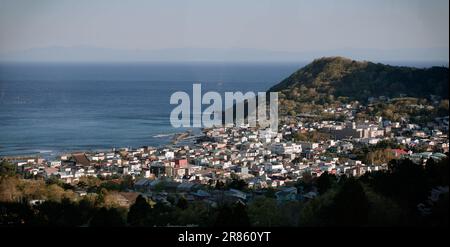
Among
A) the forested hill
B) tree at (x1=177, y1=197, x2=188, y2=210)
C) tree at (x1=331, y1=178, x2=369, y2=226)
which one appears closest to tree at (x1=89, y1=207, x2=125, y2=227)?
tree at (x1=177, y1=197, x2=188, y2=210)

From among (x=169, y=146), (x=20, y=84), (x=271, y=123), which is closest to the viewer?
(x=169, y=146)

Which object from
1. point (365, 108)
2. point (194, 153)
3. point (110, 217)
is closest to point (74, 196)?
point (110, 217)

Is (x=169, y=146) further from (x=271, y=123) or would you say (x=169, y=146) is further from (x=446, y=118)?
(x=446, y=118)

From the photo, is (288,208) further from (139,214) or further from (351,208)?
(139,214)

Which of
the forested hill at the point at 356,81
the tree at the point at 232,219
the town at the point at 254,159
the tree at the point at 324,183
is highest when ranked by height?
the forested hill at the point at 356,81

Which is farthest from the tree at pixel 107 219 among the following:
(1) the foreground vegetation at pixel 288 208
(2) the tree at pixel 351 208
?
(2) the tree at pixel 351 208

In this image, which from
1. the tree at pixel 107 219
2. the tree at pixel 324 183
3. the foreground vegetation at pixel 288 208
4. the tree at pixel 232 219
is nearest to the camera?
the tree at pixel 232 219

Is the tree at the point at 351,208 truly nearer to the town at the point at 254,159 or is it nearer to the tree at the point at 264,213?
the tree at the point at 264,213
